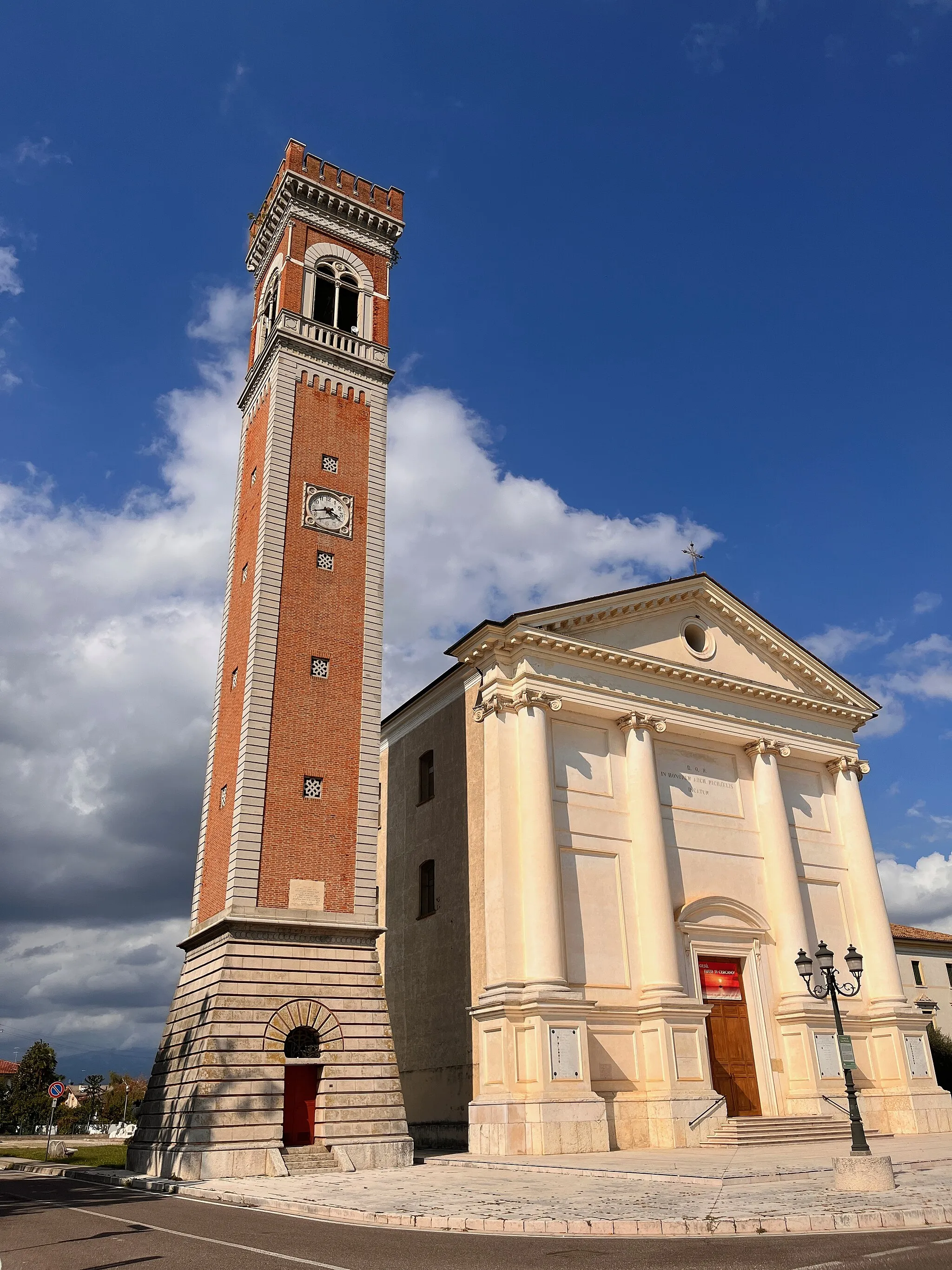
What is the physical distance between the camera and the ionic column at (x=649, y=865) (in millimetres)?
27266

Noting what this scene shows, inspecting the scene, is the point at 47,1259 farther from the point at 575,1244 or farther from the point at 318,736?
the point at 318,736

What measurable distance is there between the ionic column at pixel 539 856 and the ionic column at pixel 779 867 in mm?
8185

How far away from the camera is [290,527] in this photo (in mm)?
28078

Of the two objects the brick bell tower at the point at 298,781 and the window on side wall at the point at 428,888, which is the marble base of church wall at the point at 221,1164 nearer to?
the brick bell tower at the point at 298,781

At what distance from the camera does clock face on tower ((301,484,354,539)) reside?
94.0 ft

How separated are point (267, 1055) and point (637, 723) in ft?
46.8

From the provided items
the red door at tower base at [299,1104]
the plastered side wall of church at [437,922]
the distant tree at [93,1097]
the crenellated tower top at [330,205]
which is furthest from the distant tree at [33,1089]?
the crenellated tower top at [330,205]

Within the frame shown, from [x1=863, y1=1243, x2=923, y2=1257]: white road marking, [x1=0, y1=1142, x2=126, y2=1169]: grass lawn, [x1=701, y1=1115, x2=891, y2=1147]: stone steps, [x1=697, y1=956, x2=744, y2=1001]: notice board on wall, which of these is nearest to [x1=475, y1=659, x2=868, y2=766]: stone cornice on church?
[x1=697, y1=956, x2=744, y2=1001]: notice board on wall

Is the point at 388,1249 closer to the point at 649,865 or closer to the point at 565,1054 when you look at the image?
the point at 565,1054

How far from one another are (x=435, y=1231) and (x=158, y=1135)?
504 inches

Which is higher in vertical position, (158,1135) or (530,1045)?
(530,1045)

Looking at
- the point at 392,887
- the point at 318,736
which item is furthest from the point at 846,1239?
the point at 392,887

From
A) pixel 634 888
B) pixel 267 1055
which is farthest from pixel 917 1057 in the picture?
pixel 267 1055

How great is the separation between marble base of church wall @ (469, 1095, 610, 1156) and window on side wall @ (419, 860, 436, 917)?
7.80 m
